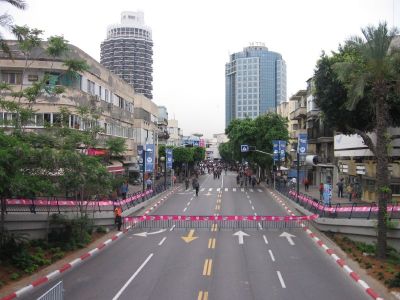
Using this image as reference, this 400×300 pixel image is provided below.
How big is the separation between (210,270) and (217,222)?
41.1ft

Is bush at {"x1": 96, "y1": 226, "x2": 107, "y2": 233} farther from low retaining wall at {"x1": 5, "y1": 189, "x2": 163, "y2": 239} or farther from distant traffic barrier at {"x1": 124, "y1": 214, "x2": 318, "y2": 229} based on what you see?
distant traffic barrier at {"x1": 124, "y1": 214, "x2": 318, "y2": 229}

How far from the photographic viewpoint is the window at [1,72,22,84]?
35.0m

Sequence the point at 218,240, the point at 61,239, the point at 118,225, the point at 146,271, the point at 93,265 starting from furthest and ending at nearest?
the point at 118,225
the point at 218,240
the point at 61,239
the point at 93,265
the point at 146,271

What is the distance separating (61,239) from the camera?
77.9ft

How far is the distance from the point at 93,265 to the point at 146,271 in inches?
104

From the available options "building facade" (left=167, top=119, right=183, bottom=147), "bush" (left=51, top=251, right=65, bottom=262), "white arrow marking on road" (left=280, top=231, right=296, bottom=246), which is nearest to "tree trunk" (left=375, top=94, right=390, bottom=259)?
"white arrow marking on road" (left=280, top=231, right=296, bottom=246)

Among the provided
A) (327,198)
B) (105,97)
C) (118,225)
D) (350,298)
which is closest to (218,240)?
A: (118,225)

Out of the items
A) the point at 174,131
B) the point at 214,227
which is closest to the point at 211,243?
the point at 214,227

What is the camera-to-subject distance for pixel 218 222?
3145 cm

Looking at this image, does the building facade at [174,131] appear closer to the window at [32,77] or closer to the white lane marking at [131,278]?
the window at [32,77]

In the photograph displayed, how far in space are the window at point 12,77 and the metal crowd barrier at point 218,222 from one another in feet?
43.5

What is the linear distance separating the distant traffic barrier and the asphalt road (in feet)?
3.15

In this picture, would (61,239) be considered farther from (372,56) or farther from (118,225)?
(372,56)

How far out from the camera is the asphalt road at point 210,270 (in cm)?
1591
